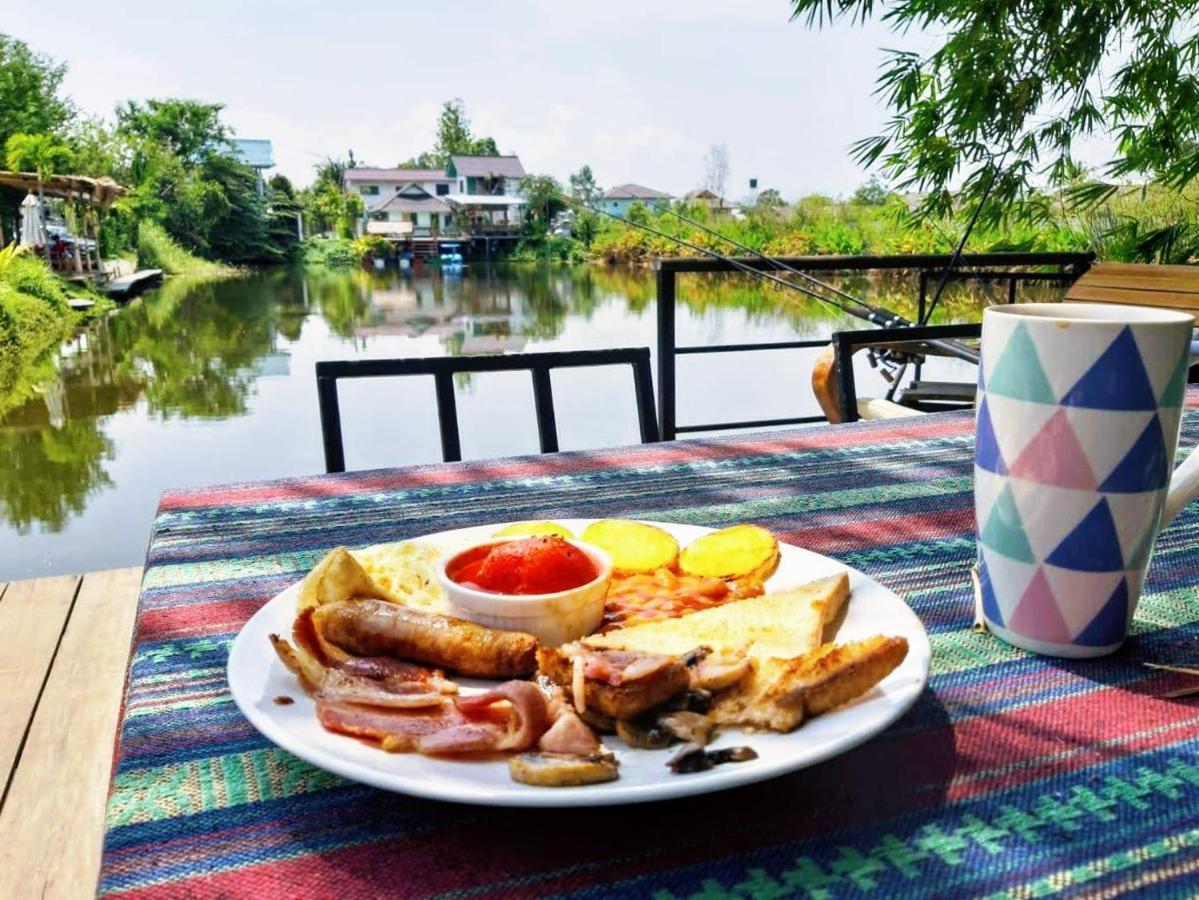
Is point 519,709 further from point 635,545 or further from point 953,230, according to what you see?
point 953,230

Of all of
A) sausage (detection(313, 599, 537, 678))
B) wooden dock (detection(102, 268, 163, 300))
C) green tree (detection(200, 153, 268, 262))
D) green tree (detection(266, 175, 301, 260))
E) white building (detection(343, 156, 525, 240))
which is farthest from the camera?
white building (detection(343, 156, 525, 240))

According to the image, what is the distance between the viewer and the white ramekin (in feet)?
1.84

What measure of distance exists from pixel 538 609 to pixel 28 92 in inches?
1355

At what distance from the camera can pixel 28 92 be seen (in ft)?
90.8

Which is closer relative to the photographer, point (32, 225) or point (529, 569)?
point (529, 569)

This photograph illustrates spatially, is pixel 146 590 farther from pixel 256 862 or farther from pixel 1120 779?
pixel 1120 779

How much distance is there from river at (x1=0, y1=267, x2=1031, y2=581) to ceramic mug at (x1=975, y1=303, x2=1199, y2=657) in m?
1.62

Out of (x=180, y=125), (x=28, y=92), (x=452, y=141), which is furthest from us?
(x=452, y=141)

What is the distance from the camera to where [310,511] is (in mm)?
942

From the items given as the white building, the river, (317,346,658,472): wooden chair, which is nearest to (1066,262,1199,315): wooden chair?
the river

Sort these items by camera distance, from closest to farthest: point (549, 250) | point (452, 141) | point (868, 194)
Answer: point (868, 194) < point (549, 250) < point (452, 141)

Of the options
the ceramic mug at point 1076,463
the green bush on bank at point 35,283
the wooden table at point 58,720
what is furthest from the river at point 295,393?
the ceramic mug at point 1076,463

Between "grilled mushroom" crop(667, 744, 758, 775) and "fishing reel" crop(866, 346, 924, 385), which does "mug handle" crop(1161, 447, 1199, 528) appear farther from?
"fishing reel" crop(866, 346, 924, 385)

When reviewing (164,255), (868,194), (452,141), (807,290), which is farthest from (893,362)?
(452,141)
